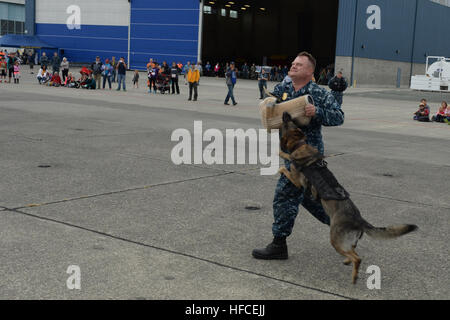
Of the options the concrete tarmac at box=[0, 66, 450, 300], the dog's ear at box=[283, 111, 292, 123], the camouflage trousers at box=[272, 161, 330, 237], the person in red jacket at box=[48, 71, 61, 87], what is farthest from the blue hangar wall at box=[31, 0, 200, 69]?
the dog's ear at box=[283, 111, 292, 123]

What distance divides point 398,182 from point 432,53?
57772mm

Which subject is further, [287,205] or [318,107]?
[287,205]

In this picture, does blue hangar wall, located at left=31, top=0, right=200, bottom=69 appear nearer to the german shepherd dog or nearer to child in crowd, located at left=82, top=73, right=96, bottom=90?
child in crowd, located at left=82, top=73, right=96, bottom=90

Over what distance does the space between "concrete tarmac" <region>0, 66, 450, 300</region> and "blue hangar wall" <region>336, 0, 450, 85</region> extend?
129ft

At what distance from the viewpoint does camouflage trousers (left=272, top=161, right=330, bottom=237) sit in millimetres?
4879

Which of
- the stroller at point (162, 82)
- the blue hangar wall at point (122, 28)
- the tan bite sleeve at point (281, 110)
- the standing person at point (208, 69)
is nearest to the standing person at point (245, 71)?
the standing person at point (208, 69)

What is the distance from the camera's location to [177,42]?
2228 inches

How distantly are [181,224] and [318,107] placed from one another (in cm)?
208

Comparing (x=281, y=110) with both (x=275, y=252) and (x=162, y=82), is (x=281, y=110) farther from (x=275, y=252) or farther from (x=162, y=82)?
(x=162, y=82)

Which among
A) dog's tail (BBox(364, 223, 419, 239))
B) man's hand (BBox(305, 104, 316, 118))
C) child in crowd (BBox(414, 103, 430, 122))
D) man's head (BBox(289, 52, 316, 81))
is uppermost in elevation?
man's head (BBox(289, 52, 316, 81))

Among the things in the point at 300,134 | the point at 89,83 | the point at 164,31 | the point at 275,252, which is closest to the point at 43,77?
the point at 89,83

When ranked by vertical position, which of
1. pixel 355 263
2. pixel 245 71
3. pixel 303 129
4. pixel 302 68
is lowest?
pixel 355 263

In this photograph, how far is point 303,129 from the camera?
4.82m
